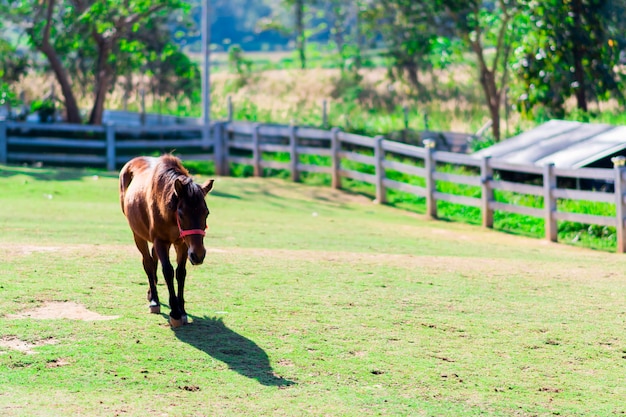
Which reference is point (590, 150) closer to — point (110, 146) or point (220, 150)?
point (220, 150)

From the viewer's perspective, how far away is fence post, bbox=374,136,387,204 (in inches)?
782

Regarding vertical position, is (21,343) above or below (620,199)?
below

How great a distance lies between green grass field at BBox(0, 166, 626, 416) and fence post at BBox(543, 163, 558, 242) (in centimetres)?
88

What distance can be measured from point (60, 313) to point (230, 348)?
1.74 m

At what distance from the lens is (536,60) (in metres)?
24.8

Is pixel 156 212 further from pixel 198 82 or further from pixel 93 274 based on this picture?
pixel 198 82

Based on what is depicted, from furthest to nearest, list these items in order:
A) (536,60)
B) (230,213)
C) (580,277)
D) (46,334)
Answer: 1. (536,60)
2. (230,213)
3. (580,277)
4. (46,334)

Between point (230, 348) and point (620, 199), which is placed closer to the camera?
point (230, 348)

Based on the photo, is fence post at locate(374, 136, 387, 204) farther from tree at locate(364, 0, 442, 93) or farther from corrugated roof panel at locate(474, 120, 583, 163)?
tree at locate(364, 0, 442, 93)

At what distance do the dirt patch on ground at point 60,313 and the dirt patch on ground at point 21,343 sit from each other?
643 millimetres

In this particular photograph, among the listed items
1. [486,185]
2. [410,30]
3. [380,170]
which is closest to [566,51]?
[410,30]

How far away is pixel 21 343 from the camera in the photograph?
26.8ft

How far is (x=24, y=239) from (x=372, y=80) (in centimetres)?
4401

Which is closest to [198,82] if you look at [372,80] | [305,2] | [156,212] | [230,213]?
[372,80]
